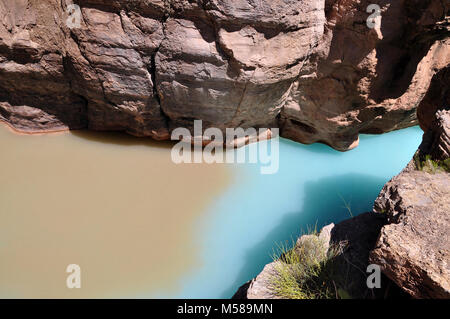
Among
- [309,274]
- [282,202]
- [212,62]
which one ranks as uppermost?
[212,62]

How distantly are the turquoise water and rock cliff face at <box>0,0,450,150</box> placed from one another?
52cm

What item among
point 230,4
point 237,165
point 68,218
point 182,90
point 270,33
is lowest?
point 68,218

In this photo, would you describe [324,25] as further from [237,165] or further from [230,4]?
[237,165]

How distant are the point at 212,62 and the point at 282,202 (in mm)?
1694

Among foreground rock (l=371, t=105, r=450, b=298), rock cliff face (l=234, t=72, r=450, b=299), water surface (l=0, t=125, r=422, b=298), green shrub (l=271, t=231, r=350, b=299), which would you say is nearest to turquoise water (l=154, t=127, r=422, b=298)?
water surface (l=0, t=125, r=422, b=298)

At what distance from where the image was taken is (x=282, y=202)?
3.85 m

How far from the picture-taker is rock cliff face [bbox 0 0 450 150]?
3.22 m

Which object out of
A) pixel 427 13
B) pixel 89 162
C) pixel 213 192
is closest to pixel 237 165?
pixel 213 192

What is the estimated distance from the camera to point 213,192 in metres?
3.84

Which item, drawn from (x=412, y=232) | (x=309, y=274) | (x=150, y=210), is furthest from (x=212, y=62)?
(x=412, y=232)

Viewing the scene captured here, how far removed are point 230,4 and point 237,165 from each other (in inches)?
73.1

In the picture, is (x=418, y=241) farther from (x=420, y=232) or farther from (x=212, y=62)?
(x=212, y=62)

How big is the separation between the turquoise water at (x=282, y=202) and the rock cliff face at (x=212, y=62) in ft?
1.72

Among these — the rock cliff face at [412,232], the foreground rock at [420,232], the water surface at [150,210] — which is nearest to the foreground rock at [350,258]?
the rock cliff face at [412,232]
